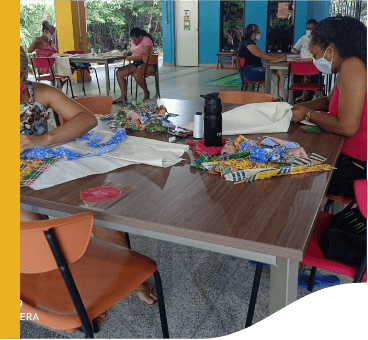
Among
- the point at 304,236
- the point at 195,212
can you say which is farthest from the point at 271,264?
the point at 195,212

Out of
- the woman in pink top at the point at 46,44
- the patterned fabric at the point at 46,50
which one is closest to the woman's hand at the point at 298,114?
the woman in pink top at the point at 46,44

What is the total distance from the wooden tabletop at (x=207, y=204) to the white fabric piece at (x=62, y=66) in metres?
5.70

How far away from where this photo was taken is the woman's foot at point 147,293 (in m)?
0.92

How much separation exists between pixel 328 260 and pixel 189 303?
391 mm

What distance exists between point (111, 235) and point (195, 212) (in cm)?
63

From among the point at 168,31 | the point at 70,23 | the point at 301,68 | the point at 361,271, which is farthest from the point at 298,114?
the point at 168,31

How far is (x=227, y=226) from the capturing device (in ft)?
2.99

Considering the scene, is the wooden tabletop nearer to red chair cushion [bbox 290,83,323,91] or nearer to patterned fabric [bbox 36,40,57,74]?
red chair cushion [bbox 290,83,323,91]

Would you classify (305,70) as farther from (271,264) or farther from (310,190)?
(271,264)

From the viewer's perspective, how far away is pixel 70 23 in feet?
30.3

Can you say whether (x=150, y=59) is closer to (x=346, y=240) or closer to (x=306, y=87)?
(x=306, y=87)

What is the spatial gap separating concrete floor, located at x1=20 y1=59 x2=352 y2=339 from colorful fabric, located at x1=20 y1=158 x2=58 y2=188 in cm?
49

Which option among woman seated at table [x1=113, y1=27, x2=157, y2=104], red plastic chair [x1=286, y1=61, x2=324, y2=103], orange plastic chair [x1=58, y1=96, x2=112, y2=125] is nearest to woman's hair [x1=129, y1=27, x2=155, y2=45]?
woman seated at table [x1=113, y1=27, x2=157, y2=104]

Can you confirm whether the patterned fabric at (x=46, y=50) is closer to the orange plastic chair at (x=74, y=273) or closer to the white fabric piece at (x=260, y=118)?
the white fabric piece at (x=260, y=118)
